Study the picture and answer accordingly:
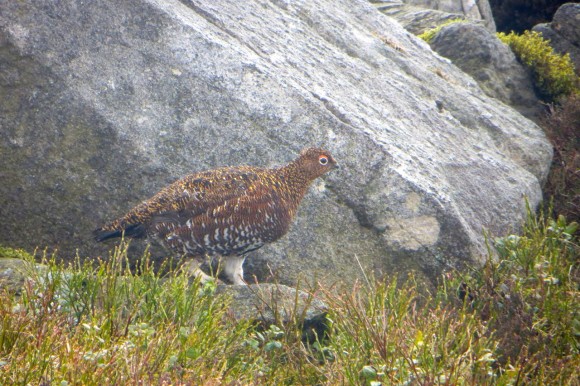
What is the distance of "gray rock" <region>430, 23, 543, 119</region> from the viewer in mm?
10516

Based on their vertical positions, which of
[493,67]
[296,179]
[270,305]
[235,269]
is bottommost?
[235,269]

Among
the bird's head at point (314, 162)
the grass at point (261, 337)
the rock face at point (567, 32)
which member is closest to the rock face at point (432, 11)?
the rock face at point (567, 32)

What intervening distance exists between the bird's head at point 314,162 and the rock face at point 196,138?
1.82 ft

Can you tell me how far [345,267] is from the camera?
21.5 ft

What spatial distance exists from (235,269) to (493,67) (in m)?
6.17

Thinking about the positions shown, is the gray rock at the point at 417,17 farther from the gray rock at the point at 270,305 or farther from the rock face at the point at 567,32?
the gray rock at the point at 270,305

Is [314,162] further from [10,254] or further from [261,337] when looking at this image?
[10,254]

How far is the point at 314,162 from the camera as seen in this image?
6.16 m

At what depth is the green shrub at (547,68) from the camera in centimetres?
1059

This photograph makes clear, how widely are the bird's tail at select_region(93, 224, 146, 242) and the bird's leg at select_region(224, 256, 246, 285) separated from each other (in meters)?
0.75

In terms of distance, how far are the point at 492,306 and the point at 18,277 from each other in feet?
11.3

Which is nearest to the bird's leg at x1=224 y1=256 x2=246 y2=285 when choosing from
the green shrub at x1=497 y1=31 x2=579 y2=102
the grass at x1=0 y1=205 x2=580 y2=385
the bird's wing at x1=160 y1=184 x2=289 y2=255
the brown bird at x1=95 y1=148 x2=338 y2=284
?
the brown bird at x1=95 y1=148 x2=338 y2=284

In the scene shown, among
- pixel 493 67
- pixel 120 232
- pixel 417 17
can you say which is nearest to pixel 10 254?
pixel 120 232

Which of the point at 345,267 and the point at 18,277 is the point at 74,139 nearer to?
the point at 18,277
